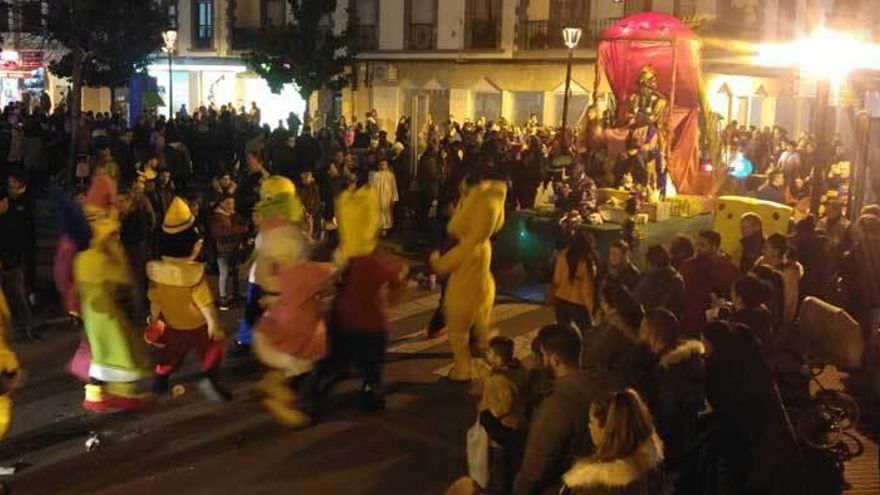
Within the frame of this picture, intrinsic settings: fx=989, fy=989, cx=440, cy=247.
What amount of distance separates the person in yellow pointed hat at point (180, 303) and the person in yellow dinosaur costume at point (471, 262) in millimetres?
2049

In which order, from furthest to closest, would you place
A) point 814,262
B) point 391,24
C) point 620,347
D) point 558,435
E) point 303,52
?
1. point 391,24
2. point 303,52
3. point 814,262
4. point 620,347
5. point 558,435

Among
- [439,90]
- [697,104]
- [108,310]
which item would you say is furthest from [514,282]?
[439,90]

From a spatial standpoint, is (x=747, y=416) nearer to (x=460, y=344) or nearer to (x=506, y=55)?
(x=460, y=344)

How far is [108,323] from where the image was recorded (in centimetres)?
700

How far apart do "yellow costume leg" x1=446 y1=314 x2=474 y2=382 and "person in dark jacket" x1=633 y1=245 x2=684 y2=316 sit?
1.64 meters

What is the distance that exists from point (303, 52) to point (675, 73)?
54.8ft

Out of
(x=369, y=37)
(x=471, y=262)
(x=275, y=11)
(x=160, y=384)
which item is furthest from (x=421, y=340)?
(x=275, y=11)

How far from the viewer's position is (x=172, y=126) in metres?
22.0

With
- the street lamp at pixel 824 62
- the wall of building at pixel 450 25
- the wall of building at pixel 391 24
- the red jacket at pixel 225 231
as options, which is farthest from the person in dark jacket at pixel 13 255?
the wall of building at pixel 391 24

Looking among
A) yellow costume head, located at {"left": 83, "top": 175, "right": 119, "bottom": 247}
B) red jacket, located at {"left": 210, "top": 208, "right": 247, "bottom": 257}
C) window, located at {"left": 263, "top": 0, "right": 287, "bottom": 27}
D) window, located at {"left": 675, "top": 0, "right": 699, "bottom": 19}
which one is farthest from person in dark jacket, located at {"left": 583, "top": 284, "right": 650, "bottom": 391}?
window, located at {"left": 263, "top": 0, "right": 287, "bottom": 27}

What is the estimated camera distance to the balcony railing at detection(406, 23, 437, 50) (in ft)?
115

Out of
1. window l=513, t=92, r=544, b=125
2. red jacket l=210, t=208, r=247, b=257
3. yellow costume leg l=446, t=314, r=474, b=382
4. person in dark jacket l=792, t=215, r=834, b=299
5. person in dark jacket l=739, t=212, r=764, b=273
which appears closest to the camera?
yellow costume leg l=446, t=314, r=474, b=382

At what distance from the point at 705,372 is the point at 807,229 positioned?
4.30 metres

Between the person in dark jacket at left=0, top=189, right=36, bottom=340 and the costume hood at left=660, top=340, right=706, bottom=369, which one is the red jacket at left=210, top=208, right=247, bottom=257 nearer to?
the person in dark jacket at left=0, top=189, right=36, bottom=340
